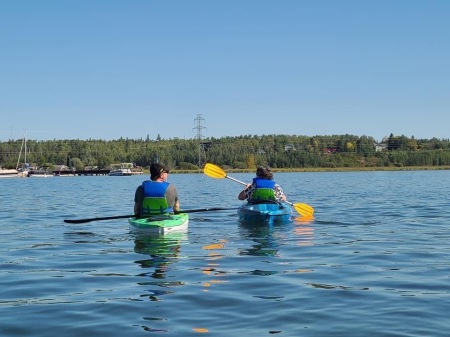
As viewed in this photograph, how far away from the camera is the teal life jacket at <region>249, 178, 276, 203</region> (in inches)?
771

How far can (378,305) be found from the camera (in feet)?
28.5

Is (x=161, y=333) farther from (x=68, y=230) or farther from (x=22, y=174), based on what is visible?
(x=22, y=174)

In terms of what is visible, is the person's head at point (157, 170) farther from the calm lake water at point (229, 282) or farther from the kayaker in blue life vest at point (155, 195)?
the calm lake water at point (229, 282)

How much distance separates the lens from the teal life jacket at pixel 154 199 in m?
16.2

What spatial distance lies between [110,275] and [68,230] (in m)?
8.56

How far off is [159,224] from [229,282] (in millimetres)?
5904

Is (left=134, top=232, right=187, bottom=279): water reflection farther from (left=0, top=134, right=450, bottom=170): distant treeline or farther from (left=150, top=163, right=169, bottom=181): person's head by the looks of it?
(left=0, top=134, right=450, bottom=170): distant treeline

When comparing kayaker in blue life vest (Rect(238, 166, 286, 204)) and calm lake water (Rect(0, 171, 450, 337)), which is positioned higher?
kayaker in blue life vest (Rect(238, 166, 286, 204))

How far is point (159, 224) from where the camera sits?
630 inches

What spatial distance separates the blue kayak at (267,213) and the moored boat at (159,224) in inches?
125

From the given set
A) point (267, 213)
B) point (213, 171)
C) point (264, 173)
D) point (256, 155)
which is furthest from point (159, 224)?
point (256, 155)

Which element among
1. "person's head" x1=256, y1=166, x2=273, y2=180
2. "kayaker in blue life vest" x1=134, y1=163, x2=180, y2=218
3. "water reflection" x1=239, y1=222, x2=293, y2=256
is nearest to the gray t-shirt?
"kayaker in blue life vest" x1=134, y1=163, x2=180, y2=218

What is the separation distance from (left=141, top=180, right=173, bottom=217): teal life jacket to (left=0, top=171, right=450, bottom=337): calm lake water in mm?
755


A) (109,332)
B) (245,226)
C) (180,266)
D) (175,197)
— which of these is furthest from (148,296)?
(245,226)
